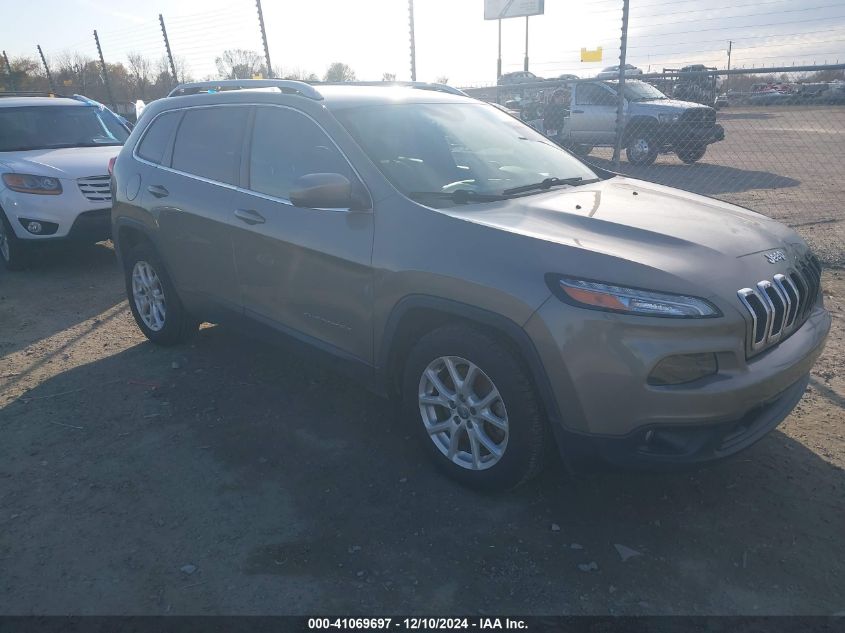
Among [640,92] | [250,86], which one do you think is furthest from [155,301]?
[640,92]

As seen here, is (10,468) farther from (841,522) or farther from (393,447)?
(841,522)

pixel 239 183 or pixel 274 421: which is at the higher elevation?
pixel 239 183

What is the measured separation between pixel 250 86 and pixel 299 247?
1.53m

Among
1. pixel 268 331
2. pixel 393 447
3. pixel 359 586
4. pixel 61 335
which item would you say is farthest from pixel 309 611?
pixel 61 335

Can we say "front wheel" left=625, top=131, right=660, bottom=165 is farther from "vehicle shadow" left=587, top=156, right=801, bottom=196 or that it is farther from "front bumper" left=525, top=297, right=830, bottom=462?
"front bumper" left=525, top=297, right=830, bottom=462

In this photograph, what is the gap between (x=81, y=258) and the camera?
27.4 ft

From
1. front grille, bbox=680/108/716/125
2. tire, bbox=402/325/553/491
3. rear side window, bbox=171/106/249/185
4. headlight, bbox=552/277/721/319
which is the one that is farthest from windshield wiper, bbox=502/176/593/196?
front grille, bbox=680/108/716/125

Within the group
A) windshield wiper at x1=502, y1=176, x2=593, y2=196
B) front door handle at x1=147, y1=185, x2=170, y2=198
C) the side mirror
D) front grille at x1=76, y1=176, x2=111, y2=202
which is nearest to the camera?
the side mirror

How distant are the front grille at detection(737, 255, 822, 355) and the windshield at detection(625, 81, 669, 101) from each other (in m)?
11.4

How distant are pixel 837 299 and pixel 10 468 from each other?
20.1 ft

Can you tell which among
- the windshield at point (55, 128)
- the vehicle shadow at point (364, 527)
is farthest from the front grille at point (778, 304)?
the windshield at point (55, 128)

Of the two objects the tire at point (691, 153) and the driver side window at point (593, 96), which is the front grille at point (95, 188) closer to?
the tire at point (691, 153)

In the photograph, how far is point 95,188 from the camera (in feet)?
24.1

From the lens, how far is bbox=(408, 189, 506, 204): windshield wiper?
3299 millimetres
